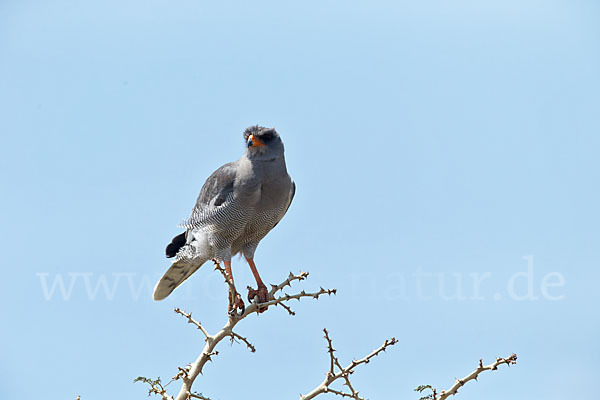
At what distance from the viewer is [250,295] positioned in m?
7.37

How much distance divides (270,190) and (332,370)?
2.77 meters

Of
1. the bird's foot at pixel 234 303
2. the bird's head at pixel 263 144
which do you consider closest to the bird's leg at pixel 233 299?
the bird's foot at pixel 234 303

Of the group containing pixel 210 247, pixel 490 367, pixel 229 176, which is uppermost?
pixel 229 176

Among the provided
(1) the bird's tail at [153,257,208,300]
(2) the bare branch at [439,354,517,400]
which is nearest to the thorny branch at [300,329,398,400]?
(2) the bare branch at [439,354,517,400]

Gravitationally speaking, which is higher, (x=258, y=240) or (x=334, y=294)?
(x=258, y=240)

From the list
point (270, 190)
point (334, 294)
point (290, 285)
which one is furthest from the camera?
point (270, 190)

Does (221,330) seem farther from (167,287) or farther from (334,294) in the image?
(167,287)

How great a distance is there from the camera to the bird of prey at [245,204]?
730 cm

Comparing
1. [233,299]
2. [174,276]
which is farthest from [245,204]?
[233,299]

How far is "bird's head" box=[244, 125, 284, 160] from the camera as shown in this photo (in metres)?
7.37

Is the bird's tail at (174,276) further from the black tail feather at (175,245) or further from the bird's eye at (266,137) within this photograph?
the bird's eye at (266,137)

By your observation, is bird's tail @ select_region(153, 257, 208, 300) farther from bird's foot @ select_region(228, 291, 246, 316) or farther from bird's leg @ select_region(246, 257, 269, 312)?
bird's foot @ select_region(228, 291, 246, 316)

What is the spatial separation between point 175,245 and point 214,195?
36.3 inches

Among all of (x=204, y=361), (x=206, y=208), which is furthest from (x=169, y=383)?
(x=206, y=208)
